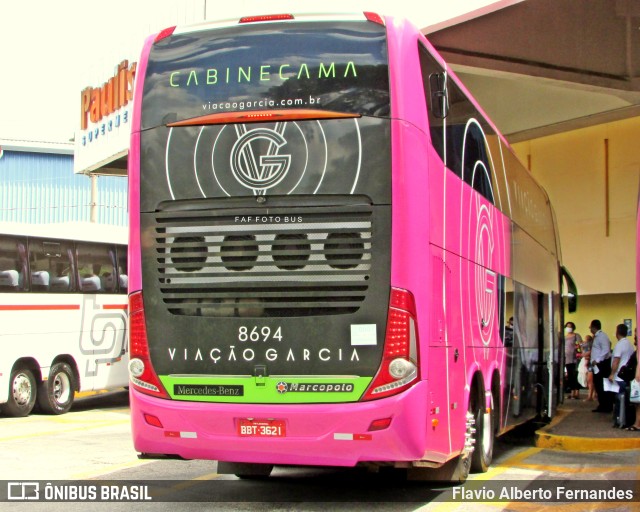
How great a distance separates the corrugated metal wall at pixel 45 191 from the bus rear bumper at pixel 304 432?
3690 cm

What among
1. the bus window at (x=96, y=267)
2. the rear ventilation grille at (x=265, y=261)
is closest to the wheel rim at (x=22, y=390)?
the bus window at (x=96, y=267)

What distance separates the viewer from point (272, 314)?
7105 mm

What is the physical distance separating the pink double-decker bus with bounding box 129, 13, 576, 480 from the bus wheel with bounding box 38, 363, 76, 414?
1009cm

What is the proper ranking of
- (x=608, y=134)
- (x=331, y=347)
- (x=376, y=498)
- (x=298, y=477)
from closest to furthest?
(x=331, y=347), (x=376, y=498), (x=298, y=477), (x=608, y=134)

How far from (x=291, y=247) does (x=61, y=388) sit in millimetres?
11653

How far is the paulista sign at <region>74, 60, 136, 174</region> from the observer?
2227 cm

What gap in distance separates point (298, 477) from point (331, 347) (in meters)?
2.87

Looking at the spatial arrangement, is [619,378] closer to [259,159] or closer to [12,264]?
[259,159]

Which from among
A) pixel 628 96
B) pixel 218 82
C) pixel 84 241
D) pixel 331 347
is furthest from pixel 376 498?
pixel 628 96

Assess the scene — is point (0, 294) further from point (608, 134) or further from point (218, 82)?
point (608, 134)

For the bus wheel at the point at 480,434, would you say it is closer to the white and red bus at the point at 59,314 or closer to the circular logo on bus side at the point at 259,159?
the circular logo on bus side at the point at 259,159

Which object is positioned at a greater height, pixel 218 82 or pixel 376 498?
pixel 218 82

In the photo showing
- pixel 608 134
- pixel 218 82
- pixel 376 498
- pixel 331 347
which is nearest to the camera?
pixel 331 347

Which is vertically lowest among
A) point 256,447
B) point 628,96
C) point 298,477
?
point 298,477
